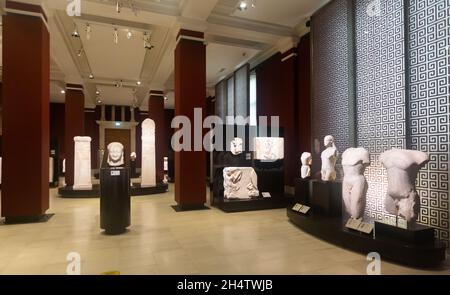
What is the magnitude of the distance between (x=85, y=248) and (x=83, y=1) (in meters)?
4.49

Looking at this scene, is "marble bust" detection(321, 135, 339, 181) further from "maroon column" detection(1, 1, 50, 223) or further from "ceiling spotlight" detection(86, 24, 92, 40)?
"ceiling spotlight" detection(86, 24, 92, 40)

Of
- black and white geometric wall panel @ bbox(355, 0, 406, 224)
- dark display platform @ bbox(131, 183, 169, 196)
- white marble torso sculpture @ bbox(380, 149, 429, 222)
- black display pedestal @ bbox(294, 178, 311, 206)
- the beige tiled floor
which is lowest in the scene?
the beige tiled floor

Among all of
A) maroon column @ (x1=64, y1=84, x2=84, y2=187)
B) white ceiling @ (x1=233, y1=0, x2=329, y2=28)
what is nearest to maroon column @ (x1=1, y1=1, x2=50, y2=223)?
white ceiling @ (x1=233, y1=0, x2=329, y2=28)

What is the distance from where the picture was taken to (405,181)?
→ 3.12 m

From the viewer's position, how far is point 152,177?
29.1 ft

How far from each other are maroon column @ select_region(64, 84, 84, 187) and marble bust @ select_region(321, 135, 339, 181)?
8.45 metres

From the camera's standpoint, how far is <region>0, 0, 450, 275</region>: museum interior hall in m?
3.19

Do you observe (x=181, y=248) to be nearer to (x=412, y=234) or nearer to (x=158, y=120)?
(x=412, y=234)

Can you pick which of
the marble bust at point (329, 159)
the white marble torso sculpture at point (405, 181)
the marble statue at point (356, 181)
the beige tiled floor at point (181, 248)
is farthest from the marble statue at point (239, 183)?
the white marble torso sculpture at point (405, 181)

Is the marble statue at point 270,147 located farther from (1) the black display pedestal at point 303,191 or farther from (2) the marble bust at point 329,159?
(2) the marble bust at point 329,159

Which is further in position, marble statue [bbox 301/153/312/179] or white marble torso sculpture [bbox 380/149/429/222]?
marble statue [bbox 301/153/312/179]

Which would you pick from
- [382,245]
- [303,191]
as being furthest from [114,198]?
[382,245]

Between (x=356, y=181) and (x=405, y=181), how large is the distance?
0.67 meters
